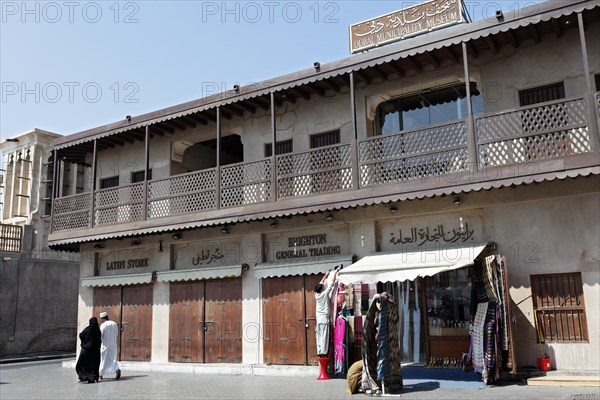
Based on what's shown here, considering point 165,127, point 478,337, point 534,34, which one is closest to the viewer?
point 478,337

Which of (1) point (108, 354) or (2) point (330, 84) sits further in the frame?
(2) point (330, 84)

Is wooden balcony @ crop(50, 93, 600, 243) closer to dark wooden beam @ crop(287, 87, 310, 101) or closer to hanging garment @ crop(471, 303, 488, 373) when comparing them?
dark wooden beam @ crop(287, 87, 310, 101)

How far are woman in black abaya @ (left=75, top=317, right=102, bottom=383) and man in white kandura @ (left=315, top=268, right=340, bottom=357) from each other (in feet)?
16.4

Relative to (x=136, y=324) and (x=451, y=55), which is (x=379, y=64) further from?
(x=136, y=324)

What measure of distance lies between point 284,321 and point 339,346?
1.93 meters

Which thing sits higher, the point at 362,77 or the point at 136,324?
the point at 362,77

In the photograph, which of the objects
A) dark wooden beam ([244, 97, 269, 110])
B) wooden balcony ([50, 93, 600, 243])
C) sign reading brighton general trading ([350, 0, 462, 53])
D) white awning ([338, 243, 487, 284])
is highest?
sign reading brighton general trading ([350, 0, 462, 53])

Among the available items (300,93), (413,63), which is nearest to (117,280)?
(300,93)

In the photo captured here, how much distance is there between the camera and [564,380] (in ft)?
30.6

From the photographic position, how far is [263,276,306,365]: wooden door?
41.3 ft

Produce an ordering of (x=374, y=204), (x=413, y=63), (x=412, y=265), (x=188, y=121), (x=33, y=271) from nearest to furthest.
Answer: (x=412, y=265) → (x=374, y=204) → (x=413, y=63) → (x=188, y=121) → (x=33, y=271)

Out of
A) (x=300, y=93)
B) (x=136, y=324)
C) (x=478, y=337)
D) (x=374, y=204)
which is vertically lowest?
(x=478, y=337)

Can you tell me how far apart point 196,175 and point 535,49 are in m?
8.15

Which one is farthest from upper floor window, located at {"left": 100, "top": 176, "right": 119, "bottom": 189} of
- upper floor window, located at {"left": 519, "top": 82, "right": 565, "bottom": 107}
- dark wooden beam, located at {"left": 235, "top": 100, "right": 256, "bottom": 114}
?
upper floor window, located at {"left": 519, "top": 82, "right": 565, "bottom": 107}
